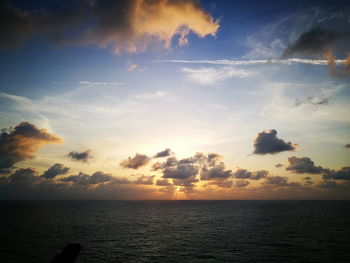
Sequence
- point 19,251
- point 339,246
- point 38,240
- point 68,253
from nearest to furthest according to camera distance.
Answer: point 68,253 → point 19,251 → point 339,246 → point 38,240

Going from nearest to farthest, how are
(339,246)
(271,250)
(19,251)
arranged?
(19,251) < (271,250) < (339,246)

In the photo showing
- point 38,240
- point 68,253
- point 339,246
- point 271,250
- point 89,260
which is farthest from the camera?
point 38,240

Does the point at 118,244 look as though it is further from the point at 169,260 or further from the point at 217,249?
the point at 217,249

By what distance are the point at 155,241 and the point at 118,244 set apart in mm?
8665

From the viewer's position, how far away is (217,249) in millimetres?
44406

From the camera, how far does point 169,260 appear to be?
37.1 m

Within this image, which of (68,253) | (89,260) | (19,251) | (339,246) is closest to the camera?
(68,253)

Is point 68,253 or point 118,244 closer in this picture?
point 68,253

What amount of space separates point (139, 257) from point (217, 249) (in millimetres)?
15798

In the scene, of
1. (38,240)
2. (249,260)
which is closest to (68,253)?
(249,260)

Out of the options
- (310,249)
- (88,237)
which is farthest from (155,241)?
(310,249)

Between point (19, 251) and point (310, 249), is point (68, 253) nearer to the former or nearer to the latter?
point (19, 251)

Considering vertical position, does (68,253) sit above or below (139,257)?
above

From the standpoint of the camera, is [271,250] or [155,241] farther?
[155,241]
